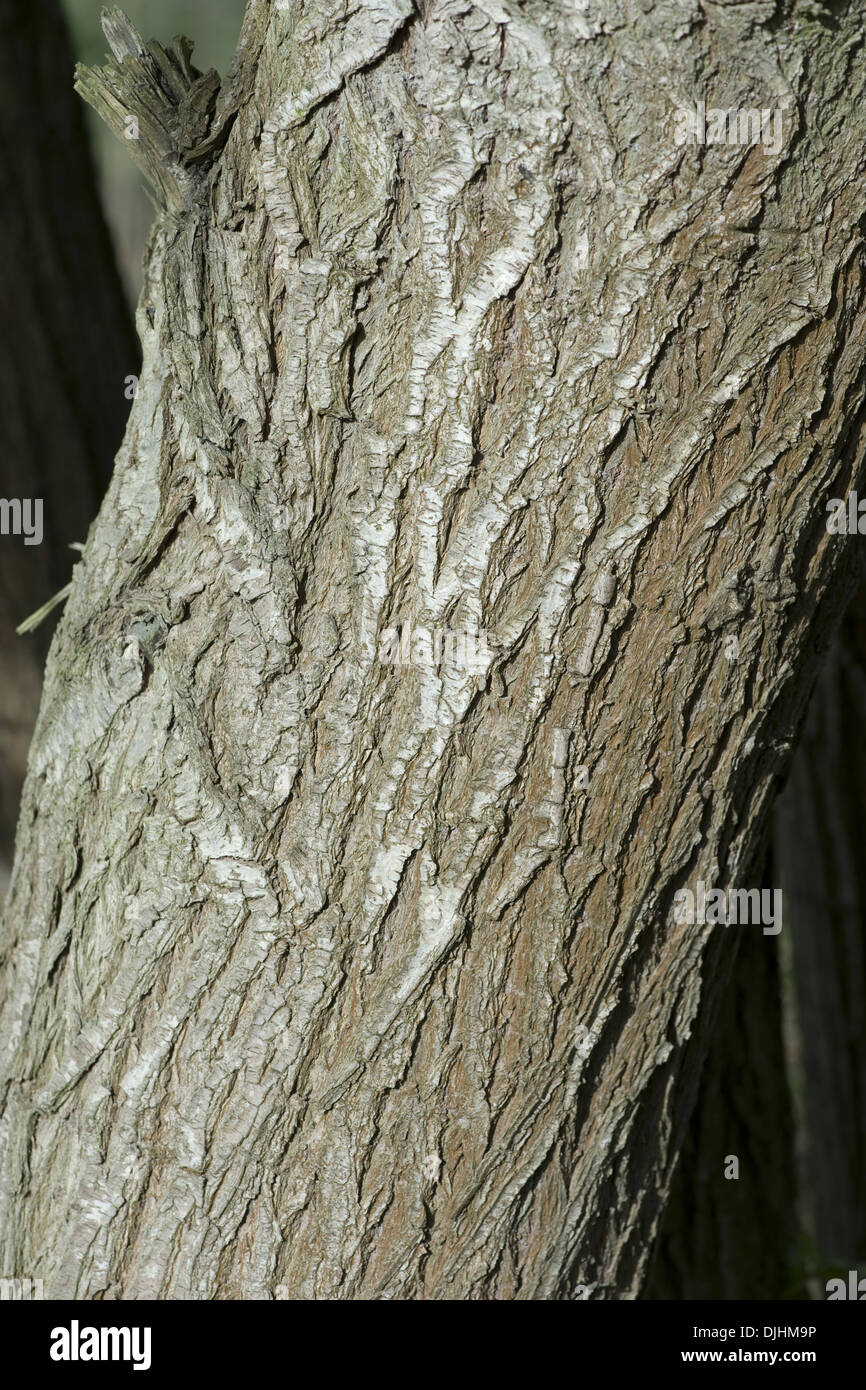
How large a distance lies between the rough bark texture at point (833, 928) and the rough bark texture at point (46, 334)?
234cm

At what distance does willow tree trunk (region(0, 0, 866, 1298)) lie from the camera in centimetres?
121

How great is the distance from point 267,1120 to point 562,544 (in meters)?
0.87

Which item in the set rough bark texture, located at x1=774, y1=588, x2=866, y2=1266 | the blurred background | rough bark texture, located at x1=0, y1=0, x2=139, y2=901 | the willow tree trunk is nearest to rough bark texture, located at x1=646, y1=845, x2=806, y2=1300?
rough bark texture, located at x1=774, y1=588, x2=866, y2=1266

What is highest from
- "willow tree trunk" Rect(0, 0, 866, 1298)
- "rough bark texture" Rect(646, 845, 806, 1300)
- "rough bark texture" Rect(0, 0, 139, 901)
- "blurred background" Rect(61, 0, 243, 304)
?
"blurred background" Rect(61, 0, 243, 304)

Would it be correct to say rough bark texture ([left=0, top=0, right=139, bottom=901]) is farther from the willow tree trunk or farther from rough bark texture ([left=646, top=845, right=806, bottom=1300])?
rough bark texture ([left=646, top=845, right=806, bottom=1300])

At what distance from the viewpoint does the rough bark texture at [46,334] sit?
3.18 metres

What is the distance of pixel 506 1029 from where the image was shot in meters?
1.42

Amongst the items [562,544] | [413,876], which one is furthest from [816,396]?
[413,876]

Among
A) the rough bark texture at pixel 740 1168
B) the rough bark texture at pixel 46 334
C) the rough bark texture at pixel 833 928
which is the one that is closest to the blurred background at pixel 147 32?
the rough bark texture at pixel 46 334

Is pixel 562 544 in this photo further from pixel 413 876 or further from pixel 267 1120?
pixel 267 1120

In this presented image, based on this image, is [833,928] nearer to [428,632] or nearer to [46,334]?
[428,632]

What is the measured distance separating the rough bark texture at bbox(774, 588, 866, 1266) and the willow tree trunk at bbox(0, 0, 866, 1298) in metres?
1.73

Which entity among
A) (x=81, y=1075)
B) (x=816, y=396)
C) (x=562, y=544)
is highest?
(x=816, y=396)

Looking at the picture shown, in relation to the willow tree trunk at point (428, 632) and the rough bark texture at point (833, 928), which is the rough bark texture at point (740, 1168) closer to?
the rough bark texture at point (833, 928)
